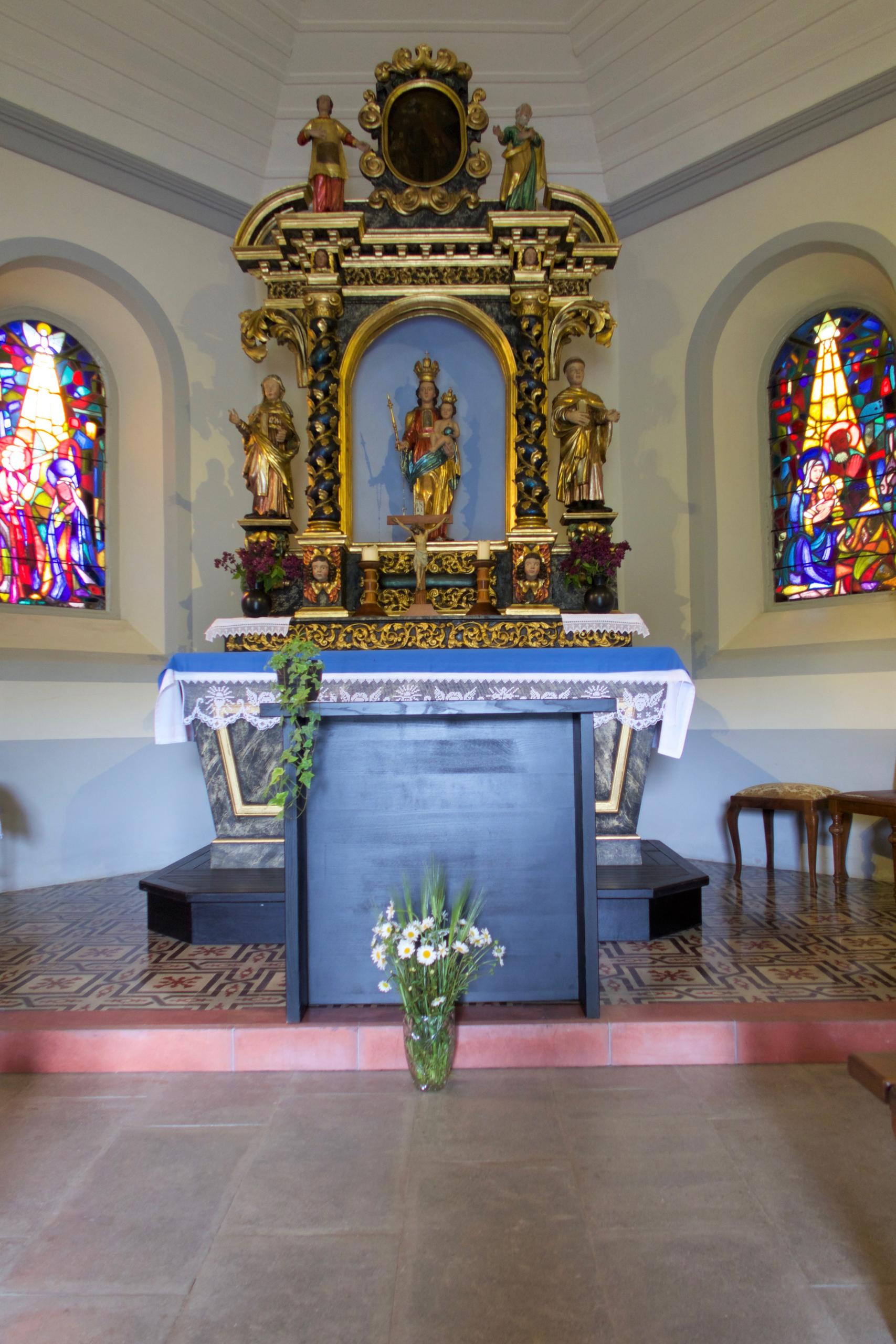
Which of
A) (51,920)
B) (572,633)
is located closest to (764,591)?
(572,633)

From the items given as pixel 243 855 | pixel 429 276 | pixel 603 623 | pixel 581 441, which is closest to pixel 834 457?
pixel 581 441

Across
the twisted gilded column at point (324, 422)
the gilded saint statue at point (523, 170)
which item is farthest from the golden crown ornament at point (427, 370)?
the gilded saint statue at point (523, 170)

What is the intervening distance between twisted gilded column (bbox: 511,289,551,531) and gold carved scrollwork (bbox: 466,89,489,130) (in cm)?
120

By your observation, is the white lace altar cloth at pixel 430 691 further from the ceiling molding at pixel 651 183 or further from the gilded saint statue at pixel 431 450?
the ceiling molding at pixel 651 183

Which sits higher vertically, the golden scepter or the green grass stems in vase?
the golden scepter

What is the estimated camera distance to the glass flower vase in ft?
9.82

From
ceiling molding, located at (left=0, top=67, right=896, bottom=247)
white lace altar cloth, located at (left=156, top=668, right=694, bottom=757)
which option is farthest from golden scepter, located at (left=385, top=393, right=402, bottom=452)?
ceiling molding, located at (left=0, top=67, right=896, bottom=247)

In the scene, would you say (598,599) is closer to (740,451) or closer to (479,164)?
(740,451)

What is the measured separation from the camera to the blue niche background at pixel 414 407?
21.8ft

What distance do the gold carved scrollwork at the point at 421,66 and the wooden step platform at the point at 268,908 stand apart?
18.0 feet

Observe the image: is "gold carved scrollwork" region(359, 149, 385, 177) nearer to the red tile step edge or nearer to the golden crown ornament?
the golden crown ornament

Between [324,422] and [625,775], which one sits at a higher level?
[324,422]

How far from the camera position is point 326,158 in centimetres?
627

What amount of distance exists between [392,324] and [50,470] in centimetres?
290
